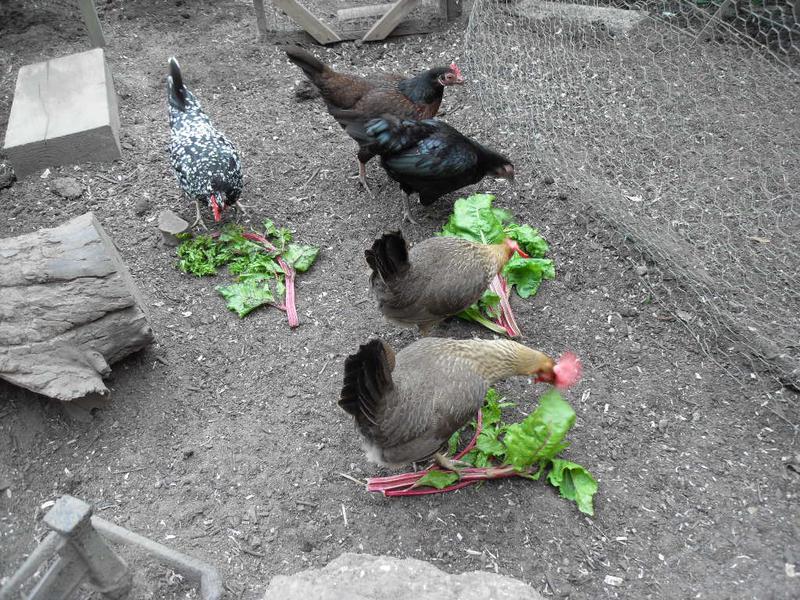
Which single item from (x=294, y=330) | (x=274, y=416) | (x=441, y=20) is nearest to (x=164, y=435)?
(x=274, y=416)

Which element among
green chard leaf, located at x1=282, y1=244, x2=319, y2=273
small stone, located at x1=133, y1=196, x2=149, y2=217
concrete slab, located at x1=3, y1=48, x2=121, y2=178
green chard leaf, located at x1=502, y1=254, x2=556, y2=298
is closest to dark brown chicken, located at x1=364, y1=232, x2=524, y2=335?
green chard leaf, located at x1=502, y1=254, x2=556, y2=298

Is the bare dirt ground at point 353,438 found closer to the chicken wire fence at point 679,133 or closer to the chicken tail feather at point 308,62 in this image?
the chicken wire fence at point 679,133

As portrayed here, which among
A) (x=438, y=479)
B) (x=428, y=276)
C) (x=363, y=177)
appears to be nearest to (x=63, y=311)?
(x=428, y=276)

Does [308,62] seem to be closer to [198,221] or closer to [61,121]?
[198,221]

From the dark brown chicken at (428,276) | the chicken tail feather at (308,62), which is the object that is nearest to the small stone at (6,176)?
the chicken tail feather at (308,62)

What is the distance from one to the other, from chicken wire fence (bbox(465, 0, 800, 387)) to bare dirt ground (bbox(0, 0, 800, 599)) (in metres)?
0.23

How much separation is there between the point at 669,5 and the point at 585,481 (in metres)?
4.86

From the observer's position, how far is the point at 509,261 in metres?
4.26

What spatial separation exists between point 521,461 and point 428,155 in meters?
2.36

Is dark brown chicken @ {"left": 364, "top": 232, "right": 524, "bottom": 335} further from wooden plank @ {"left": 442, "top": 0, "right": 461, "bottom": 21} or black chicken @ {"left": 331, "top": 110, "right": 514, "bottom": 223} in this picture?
wooden plank @ {"left": 442, "top": 0, "right": 461, "bottom": 21}

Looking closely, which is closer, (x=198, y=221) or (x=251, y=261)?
(x=251, y=261)

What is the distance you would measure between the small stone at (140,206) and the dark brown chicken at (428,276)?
228 centimetres

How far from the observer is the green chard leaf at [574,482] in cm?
311

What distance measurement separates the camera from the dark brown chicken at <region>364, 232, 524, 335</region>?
3.56m
